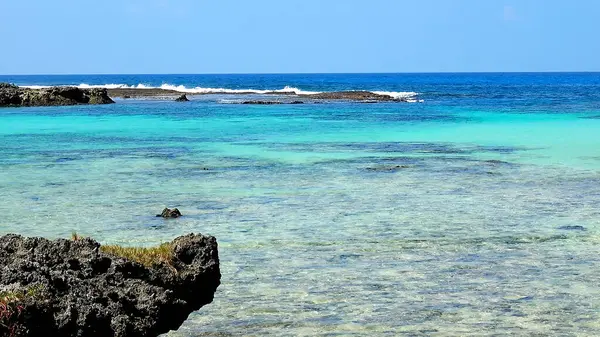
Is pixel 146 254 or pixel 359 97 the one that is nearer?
pixel 146 254


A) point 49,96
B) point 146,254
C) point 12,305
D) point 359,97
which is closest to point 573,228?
point 146,254

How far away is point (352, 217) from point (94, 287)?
29.5 ft

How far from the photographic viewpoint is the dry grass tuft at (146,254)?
7.44 m

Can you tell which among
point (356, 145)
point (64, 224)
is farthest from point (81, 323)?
point (356, 145)

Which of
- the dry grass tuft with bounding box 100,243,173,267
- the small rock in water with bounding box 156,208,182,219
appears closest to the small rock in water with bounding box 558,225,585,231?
the small rock in water with bounding box 156,208,182,219

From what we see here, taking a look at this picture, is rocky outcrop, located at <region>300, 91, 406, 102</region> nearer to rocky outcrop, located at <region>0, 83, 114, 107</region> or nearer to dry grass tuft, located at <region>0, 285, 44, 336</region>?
rocky outcrop, located at <region>0, 83, 114, 107</region>

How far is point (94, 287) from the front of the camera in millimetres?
6797

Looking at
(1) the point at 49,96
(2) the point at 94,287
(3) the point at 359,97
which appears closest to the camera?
(2) the point at 94,287

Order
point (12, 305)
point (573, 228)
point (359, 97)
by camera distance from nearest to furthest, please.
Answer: point (12, 305), point (573, 228), point (359, 97)

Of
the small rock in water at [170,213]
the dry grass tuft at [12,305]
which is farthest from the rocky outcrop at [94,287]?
the small rock in water at [170,213]

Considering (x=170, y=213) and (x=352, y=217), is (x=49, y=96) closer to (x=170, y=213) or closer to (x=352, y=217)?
(x=170, y=213)

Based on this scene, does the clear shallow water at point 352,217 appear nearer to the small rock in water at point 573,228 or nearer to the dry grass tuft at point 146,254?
the small rock in water at point 573,228

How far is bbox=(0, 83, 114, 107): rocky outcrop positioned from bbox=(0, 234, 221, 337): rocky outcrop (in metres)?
58.0

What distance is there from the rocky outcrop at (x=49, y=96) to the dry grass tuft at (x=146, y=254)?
5785 centimetres
